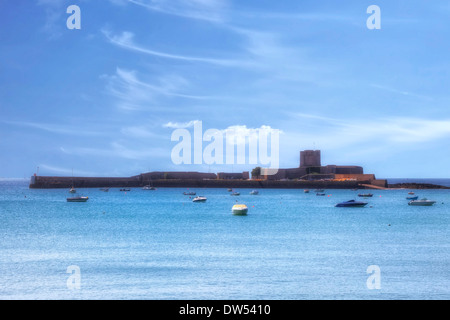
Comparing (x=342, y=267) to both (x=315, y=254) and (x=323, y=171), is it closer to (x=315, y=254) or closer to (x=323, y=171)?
(x=315, y=254)

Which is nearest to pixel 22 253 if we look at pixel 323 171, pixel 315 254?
pixel 315 254

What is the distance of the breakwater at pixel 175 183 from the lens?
144762mm

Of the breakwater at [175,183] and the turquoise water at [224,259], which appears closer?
the turquoise water at [224,259]

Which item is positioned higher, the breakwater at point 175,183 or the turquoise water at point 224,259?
the breakwater at point 175,183

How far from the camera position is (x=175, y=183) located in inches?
6166

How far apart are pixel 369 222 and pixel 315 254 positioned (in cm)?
2247

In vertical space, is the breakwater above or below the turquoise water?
above

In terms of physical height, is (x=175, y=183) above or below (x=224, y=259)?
above

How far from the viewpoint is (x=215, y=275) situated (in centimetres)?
2297

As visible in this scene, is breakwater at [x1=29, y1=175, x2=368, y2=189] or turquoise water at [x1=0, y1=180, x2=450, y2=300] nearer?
turquoise water at [x1=0, y1=180, x2=450, y2=300]

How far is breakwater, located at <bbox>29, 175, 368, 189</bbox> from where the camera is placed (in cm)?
14476

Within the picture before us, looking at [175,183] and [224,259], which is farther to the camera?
[175,183]
